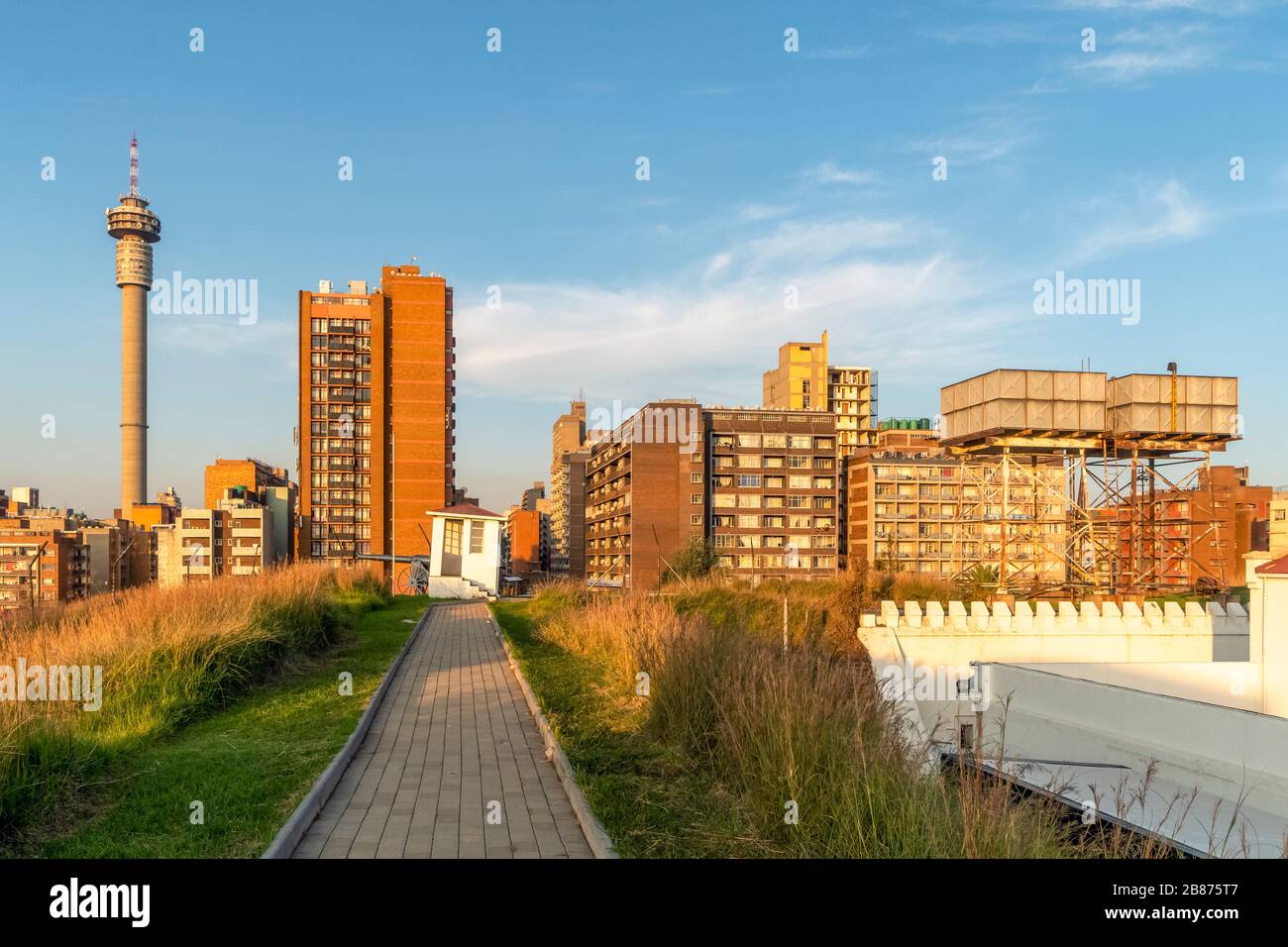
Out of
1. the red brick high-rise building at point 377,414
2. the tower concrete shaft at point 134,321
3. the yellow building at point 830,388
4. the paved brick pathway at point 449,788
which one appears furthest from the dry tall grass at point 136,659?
Result: the tower concrete shaft at point 134,321

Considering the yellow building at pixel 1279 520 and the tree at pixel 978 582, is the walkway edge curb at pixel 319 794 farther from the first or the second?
the yellow building at pixel 1279 520

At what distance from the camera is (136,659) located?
36.3 ft

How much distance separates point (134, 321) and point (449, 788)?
195235 millimetres

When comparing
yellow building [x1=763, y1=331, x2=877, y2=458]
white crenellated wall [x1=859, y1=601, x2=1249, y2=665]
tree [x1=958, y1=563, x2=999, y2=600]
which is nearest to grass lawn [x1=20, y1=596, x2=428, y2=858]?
white crenellated wall [x1=859, y1=601, x2=1249, y2=665]

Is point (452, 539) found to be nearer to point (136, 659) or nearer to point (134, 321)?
point (136, 659)

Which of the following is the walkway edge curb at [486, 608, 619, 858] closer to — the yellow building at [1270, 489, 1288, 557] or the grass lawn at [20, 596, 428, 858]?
the grass lawn at [20, 596, 428, 858]

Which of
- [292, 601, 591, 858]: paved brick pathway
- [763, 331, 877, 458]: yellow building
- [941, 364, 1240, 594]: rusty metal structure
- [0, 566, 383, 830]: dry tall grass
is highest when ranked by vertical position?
[763, 331, 877, 458]: yellow building

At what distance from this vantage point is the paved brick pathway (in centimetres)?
622

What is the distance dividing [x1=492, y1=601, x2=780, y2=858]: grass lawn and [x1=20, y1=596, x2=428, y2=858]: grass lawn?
249 cm

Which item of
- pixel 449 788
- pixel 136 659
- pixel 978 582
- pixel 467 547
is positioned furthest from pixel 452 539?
pixel 449 788

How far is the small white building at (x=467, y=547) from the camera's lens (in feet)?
118

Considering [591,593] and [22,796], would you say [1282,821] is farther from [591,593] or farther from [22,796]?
[591,593]

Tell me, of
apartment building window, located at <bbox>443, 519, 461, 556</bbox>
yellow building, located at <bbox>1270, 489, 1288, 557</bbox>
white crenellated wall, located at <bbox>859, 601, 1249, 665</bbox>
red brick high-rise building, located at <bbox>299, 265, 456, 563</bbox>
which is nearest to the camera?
white crenellated wall, located at <bbox>859, 601, 1249, 665</bbox>

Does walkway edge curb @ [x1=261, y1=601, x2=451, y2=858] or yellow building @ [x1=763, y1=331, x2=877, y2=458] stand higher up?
yellow building @ [x1=763, y1=331, x2=877, y2=458]
